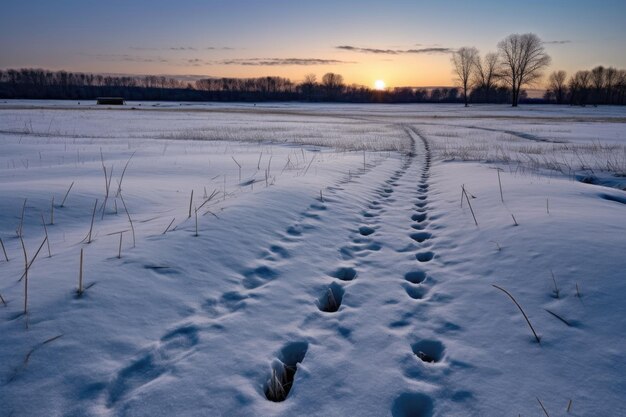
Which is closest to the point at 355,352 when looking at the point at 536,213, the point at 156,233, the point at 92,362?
the point at 92,362

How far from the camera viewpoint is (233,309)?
2865 millimetres

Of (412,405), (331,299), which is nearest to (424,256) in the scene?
(331,299)

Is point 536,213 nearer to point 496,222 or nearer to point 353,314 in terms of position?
point 496,222

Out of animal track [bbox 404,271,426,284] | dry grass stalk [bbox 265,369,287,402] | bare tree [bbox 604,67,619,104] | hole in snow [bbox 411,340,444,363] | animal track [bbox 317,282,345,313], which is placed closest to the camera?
dry grass stalk [bbox 265,369,287,402]

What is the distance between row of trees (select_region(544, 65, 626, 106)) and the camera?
332 feet

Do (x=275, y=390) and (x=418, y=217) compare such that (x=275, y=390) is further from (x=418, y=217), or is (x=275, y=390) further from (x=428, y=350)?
(x=418, y=217)

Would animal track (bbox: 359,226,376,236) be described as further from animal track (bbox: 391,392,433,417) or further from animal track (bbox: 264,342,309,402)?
animal track (bbox: 391,392,433,417)

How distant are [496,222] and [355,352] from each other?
3.33 m

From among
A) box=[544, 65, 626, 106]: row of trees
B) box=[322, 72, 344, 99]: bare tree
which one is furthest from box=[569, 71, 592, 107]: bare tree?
box=[322, 72, 344, 99]: bare tree

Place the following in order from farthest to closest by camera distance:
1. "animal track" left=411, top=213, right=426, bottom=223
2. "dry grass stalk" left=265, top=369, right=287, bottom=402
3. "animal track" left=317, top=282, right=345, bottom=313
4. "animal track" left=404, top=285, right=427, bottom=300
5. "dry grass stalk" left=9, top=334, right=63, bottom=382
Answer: "animal track" left=411, top=213, right=426, bottom=223 → "animal track" left=404, top=285, right=427, bottom=300 → "animal track" left=317, top=282, right=345, bottom=313 → "dry grass stalk" left=265, top=369, right=287, bottom=402 → "dry grass stalk" left=9, top=334, right=63, bottom=382

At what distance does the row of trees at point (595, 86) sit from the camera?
10119 centimetres

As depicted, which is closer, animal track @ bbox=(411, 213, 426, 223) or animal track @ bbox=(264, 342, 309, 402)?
animal track @ bbox=(264, 342, 309, 402)

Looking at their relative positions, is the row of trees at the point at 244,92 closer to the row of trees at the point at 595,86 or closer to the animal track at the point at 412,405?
the row of trees at the point at 595,86

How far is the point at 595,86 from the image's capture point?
10675 centimetres
